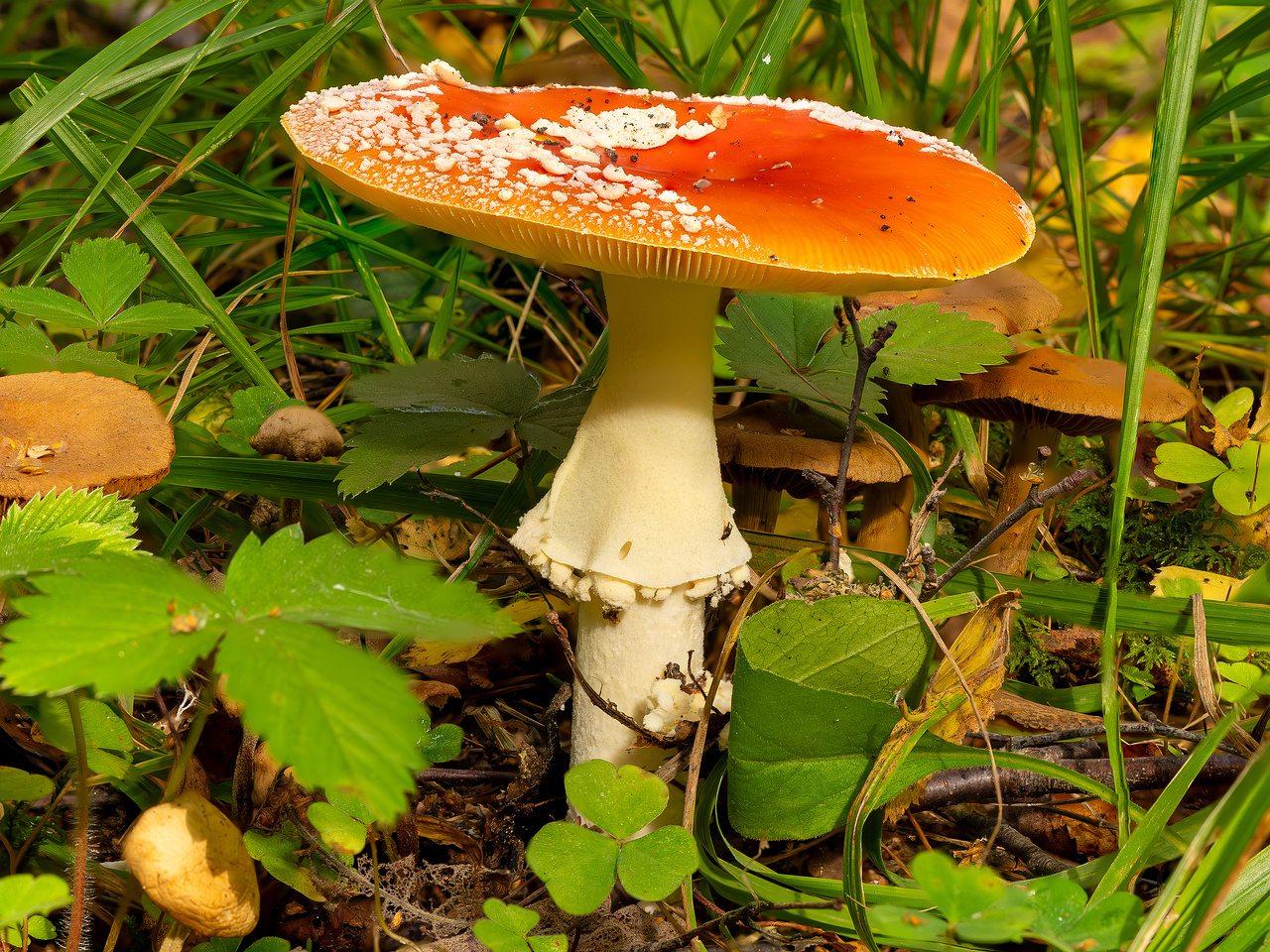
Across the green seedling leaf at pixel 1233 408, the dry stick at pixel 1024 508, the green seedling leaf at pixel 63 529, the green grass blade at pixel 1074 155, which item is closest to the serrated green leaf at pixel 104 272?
the green seedling leaf at pixel 63 529

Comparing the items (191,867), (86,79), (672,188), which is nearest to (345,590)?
(191,867)

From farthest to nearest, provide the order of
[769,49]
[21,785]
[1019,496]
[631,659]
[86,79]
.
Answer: [1019,496] < [769,49] < [86,79] < [631,659] < [21,785]

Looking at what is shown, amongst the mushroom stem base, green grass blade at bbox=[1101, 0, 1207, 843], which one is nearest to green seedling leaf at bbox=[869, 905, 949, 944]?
green grass blade at bbox=[1101, 0, 1207, 843]

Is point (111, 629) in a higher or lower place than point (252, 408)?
higher

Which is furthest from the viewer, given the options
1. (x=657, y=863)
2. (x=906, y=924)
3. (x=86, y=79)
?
(x=86, y=79)

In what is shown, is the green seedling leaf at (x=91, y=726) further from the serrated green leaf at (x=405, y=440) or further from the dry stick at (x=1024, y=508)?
the dry stick at (x=1024, y=508)

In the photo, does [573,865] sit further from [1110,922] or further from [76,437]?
[76,437]

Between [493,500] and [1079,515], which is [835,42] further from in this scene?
[493,500]
